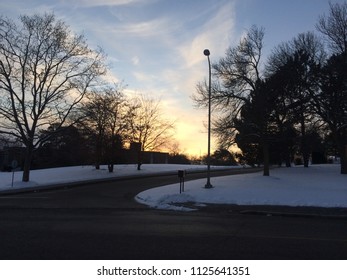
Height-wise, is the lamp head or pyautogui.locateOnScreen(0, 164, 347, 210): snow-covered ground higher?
the lamp head

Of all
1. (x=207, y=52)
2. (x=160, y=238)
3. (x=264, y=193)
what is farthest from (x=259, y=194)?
(x=160, y=238)

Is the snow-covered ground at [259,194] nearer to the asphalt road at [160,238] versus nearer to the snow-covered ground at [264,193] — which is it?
the snow-covered ground at [264,193]

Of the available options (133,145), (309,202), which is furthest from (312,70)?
(133,145)

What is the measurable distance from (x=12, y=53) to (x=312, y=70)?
2468 centimetres

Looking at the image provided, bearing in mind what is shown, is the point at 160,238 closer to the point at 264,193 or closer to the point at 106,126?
the point at 264,193

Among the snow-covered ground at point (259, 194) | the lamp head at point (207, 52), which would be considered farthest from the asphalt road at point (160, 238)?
the lamp head at point (207, 52)

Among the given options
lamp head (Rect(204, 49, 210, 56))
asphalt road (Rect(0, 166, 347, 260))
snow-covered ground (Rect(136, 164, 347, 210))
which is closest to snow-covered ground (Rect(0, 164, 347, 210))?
snow-covered ground (Rect(136, 164, 347, 210))

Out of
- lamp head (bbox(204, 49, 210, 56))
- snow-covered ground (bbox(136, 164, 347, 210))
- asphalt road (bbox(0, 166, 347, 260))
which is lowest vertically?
asphalt road (bbox(0, 166, 347, 260))

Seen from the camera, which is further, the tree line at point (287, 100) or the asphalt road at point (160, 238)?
the tree line at point (287, 100)

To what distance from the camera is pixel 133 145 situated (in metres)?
53.8

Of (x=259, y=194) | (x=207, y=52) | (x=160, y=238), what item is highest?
(x=207, y=52)

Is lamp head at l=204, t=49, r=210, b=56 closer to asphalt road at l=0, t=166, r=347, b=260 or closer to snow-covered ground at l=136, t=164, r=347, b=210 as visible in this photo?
snow-covered ground at l=136, t=164, r=347, b=210

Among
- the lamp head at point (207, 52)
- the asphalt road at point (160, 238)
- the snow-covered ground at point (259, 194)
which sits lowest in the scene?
the asphalt road at point (160, 238)

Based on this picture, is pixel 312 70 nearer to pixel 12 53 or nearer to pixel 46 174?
pixel 12 53
